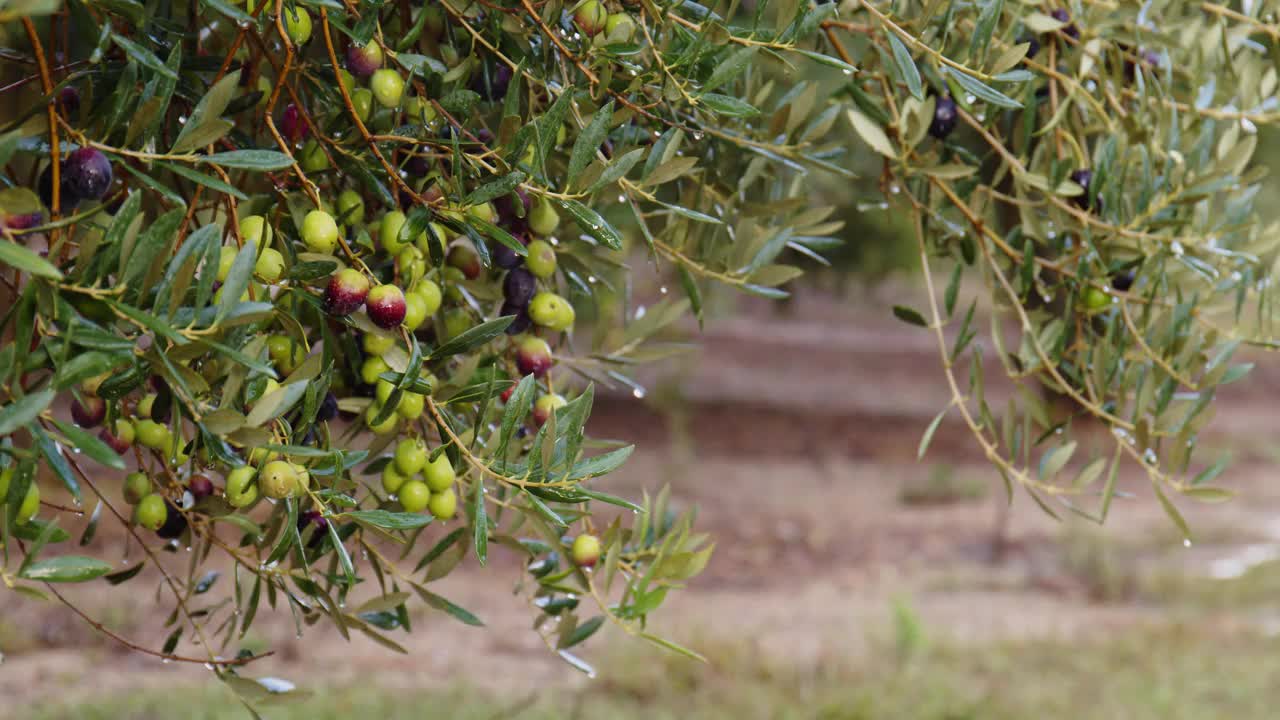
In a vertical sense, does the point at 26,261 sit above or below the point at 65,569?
above

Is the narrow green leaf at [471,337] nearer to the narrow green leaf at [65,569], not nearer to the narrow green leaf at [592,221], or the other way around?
the narrow green leaf at [592,221]

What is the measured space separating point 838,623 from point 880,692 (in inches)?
56.6

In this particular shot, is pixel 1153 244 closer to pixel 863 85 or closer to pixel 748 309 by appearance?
pixel 863 85

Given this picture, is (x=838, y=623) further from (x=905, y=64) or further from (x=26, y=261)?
(x=26, y=261)

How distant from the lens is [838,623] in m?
5.84

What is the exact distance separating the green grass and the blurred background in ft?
0.04

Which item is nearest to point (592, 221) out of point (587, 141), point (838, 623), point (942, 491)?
point (587, 141)

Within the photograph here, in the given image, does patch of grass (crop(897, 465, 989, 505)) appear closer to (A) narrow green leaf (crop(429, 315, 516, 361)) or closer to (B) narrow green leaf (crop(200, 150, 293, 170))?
(A) narrow green leaf (crop(429, 315, 516, 361))

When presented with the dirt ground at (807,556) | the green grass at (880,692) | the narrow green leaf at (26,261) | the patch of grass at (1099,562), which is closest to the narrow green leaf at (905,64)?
the narrow green leaf at (26,261)

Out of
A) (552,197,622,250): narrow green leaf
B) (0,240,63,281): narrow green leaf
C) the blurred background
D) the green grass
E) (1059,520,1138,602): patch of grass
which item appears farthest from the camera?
(1059,520,1138,602): patch of grass

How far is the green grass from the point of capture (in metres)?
3.92

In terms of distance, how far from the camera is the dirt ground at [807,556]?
475 centimetres

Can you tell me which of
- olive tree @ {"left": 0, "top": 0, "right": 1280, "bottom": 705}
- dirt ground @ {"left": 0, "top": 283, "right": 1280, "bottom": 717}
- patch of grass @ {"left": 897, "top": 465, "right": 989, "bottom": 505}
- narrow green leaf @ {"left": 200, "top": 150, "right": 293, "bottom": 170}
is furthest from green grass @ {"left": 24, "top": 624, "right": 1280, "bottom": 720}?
patch of grass @ {"left": 897, "top": 465, "right": 989, "bottom": 505}

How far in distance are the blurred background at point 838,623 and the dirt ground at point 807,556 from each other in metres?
0.02
